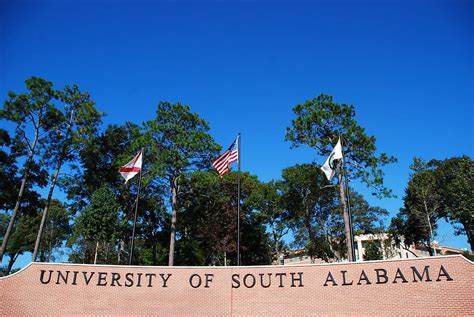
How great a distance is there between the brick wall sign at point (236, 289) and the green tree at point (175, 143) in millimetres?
12972

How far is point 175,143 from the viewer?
30.8 meters

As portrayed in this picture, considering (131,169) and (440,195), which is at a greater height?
(440,195)

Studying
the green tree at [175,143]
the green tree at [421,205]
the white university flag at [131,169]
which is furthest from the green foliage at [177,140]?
the green tree at [421,205]

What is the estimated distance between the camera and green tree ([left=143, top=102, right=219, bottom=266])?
30438 mm

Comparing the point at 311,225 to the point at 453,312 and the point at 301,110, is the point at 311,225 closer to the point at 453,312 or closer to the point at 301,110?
the point at 301,110

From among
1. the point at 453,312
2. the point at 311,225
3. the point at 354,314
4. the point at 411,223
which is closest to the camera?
the point at 453,312

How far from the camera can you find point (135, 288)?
1723cm

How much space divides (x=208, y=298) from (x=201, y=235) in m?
21.5

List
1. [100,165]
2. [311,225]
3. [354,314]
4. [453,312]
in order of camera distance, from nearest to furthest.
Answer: [453,312] → [354,314] → [100,165] → [311,225]

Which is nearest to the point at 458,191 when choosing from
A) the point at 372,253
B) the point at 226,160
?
the point at 372,253

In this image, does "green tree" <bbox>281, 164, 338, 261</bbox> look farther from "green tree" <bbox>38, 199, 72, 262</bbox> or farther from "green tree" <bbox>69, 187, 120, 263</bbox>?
"green tree" <bbox>38, 199, 72, 262</bbox>

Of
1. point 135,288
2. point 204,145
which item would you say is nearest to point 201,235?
point 204,145

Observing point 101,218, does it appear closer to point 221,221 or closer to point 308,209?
point 221,221

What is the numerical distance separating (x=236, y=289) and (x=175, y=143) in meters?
16.3
